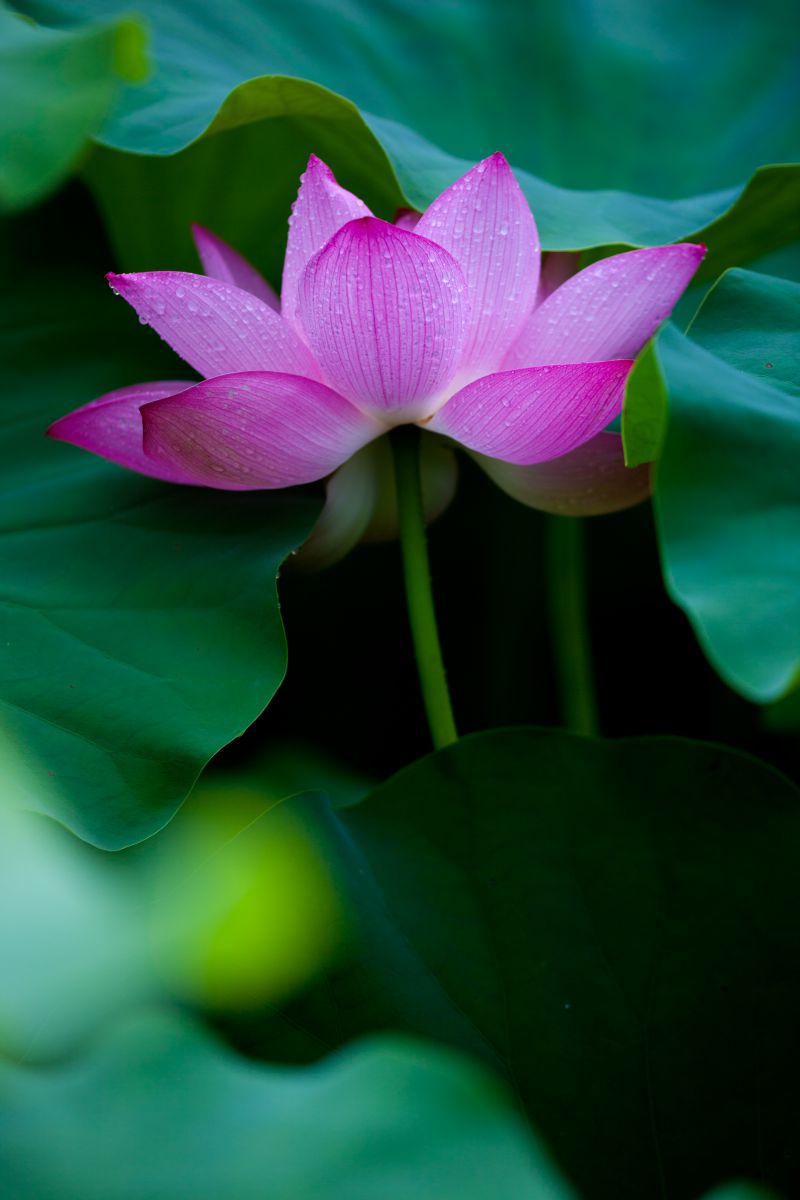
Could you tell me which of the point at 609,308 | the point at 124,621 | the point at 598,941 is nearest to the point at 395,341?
the point at 609,308

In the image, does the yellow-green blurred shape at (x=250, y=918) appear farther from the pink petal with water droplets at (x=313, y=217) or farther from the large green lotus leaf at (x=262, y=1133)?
the pink petal with water droplets at (x=313, y=217)

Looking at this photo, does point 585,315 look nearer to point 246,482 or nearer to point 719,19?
point 246,482

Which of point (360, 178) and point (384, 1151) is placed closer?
point (384, 1151)

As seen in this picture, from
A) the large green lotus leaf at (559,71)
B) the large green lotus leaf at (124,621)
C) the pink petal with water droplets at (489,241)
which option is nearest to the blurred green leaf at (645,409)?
the pink petal with water droplets at (489,241)

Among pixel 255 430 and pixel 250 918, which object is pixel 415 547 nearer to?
pixel 255 430

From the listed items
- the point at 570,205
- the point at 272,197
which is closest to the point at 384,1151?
the point at 570,205
